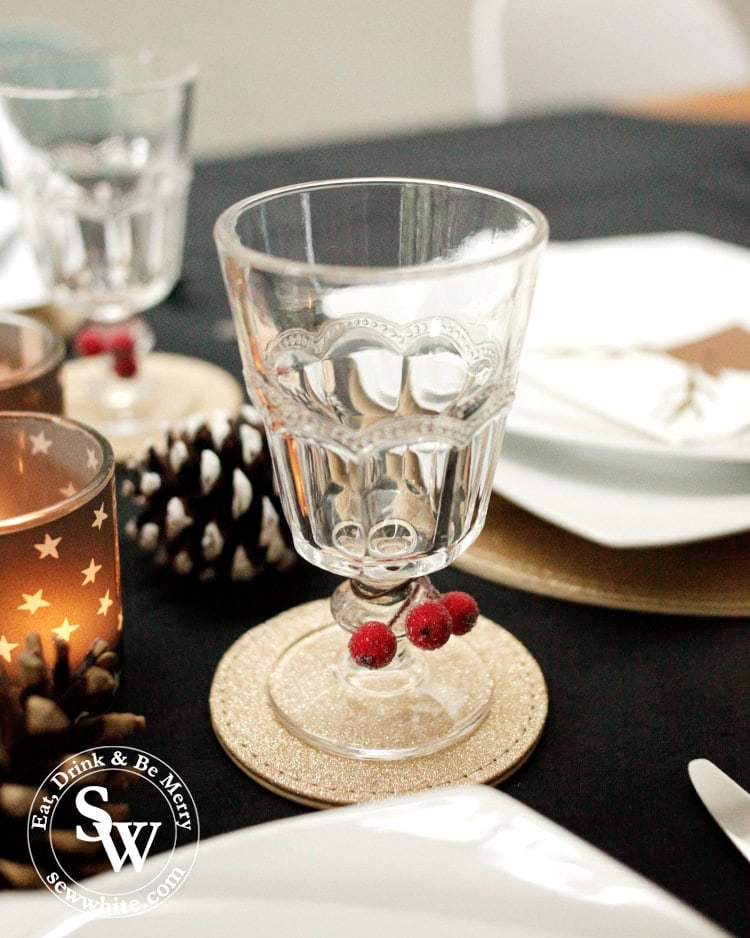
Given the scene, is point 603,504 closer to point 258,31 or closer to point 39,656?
point 39,656

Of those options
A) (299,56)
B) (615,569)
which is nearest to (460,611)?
(615,569)

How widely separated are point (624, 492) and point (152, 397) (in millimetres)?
325

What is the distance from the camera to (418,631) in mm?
428

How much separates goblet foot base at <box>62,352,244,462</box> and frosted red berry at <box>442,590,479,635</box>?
0.27 meters

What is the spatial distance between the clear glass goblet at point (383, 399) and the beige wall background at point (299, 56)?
2098 mm

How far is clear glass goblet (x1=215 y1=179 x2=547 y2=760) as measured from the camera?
397mm

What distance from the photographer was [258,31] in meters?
2.49

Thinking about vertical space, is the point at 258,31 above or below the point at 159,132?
below

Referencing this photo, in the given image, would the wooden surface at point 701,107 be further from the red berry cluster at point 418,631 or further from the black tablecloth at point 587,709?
the red berry cluster at point 418,631

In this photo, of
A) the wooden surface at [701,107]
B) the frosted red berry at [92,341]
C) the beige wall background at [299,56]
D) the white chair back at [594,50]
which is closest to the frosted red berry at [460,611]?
the frosted red berry at [92,341]

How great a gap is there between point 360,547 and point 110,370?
1.13ft

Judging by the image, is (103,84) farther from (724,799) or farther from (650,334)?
(724,799)

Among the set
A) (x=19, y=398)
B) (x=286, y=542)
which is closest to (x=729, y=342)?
(x=286, y=542)

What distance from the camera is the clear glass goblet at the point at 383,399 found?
0.40m
